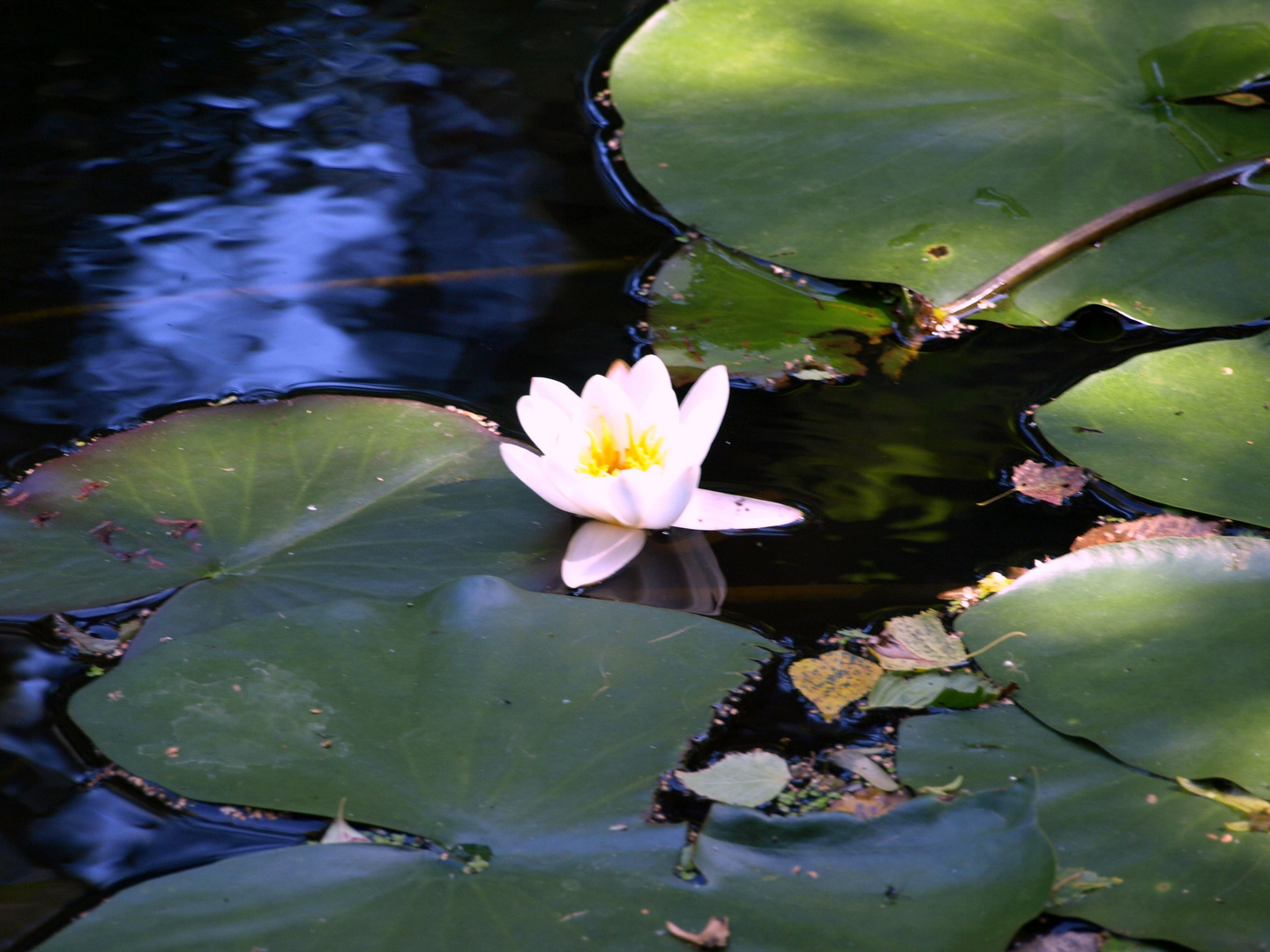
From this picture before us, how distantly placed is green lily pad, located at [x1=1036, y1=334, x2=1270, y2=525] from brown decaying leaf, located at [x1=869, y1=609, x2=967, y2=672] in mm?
402

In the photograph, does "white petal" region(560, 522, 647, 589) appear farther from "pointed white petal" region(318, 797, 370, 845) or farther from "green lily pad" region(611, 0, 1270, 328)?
"green lily pad" region(611, 0, 1270, 328)

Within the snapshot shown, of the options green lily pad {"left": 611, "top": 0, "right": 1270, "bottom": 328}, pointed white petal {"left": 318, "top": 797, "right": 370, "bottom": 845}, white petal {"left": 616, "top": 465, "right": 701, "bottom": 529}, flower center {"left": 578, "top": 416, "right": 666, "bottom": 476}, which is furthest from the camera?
green lily pad {"left": 611, "top": 0, "right": 1270, "bottom": 328}

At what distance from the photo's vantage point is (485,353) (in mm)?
1761

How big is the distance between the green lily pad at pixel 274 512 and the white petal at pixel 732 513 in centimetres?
19

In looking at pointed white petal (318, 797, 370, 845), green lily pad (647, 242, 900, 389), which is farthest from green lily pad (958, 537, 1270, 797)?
pointed white petal (318, 797, 370, 845)

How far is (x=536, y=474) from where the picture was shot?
4.51ft

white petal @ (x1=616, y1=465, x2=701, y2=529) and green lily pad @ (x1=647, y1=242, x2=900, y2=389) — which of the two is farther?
green lily pad @ (x1=647, y1=242, x2=900, y2=389)

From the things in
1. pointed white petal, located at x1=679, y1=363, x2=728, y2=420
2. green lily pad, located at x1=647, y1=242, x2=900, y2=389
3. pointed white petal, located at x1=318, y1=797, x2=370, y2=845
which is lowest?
pointed white petal, located at x1=318, y1=797, x2=370, y2=845

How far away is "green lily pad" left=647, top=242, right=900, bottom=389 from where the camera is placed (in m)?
1.73

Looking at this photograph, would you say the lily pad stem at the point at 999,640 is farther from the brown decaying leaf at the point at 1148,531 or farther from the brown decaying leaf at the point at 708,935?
the brown decaying leaf at the point at 708,935

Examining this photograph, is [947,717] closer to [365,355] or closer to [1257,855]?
[1257,855]

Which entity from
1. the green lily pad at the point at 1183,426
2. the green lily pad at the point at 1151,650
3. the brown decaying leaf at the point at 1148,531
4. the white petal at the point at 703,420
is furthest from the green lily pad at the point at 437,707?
the green lily pad at the point at 1183,426

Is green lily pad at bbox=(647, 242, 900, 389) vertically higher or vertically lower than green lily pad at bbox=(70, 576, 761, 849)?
higher

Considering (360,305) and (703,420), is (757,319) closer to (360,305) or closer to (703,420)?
(703,420)
